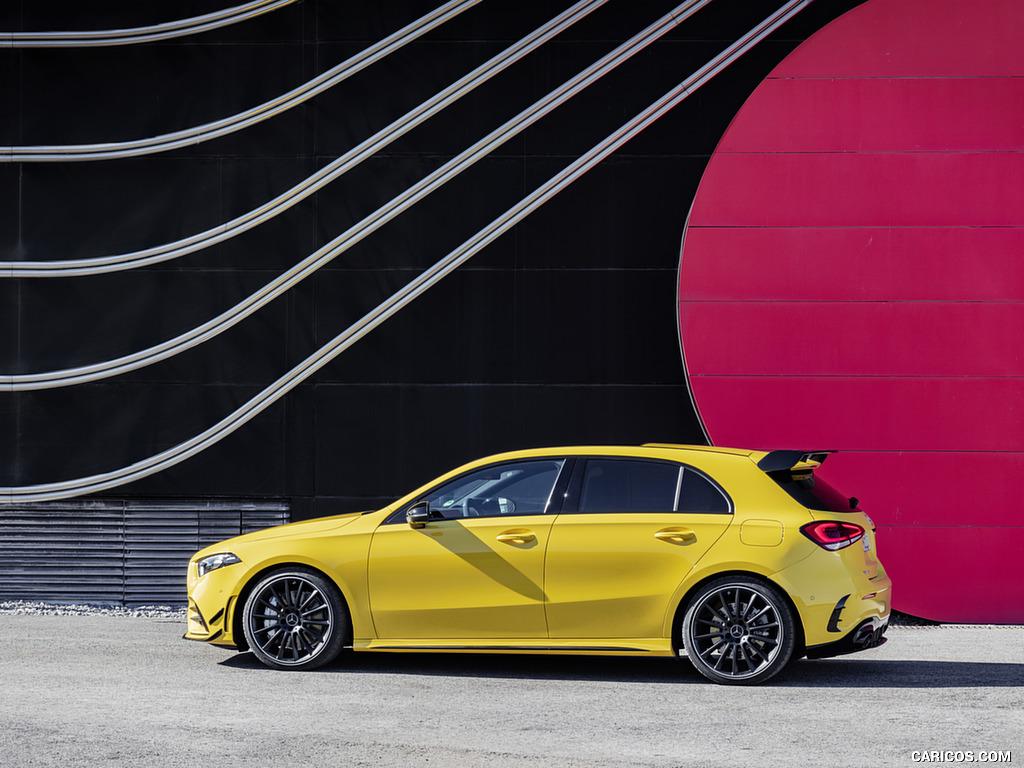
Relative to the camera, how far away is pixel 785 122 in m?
10.6

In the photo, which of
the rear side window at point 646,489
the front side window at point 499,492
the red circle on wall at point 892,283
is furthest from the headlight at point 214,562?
the red circle on wall at point 892,283

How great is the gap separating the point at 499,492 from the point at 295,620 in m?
1.63

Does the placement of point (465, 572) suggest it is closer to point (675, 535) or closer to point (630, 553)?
point (630, 553)

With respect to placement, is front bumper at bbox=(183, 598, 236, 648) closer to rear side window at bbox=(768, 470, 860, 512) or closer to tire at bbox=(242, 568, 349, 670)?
tire at bbox=(242, 568, 349, 670)

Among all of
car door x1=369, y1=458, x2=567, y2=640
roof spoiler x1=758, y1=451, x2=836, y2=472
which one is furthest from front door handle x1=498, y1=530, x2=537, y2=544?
roof spoiler x1=758, y1=451, x2=836, y2=472

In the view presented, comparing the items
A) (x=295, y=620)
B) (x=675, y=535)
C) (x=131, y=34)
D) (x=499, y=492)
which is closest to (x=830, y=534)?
(x=675, y=535)

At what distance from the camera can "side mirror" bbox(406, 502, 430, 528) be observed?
24.0 ft

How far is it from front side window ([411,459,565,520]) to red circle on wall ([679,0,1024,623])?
3.37 m

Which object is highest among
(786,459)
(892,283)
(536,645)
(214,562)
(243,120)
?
(243,120)

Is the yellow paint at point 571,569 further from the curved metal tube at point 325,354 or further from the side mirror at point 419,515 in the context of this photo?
the curved metal tube at point 325,354

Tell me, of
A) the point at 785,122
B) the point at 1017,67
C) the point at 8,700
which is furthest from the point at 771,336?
the point at 8,700

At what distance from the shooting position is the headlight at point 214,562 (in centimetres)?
759

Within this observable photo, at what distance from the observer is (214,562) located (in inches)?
301

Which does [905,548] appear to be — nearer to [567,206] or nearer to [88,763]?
[567,206]
